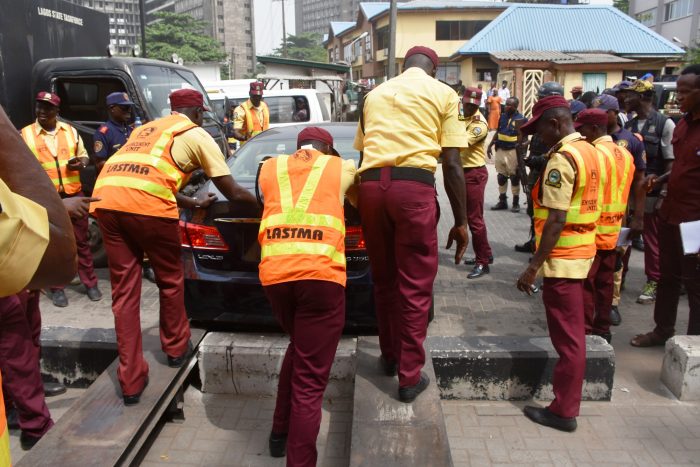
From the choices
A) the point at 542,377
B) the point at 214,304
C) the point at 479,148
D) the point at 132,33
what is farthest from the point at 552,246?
the point at 132,33

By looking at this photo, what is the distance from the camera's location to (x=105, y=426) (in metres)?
3.04

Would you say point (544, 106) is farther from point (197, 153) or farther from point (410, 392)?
point (197, 153)

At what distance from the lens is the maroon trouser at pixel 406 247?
2.84m

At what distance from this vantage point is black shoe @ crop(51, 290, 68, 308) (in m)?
5.49

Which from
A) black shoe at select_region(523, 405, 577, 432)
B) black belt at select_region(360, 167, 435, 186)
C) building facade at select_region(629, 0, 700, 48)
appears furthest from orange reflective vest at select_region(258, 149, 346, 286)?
building facade at select_region(629, 0, 700, 48)

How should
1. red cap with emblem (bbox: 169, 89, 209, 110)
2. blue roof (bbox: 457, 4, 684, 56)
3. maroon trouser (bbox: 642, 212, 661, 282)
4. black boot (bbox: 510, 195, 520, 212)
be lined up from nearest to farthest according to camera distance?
1. red cap with emblem (bbox: 169, 89, 209, 110)
2. maroon trouser (bbox: 642, 212, 661, 282)
3. black boot (bbox: 510, 195, 520, 212)
4. blue roof (bbox: 457, 4, 684, 56)

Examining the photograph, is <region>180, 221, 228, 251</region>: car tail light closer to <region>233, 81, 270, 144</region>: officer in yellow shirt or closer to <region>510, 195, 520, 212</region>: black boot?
<region>233, 81, 270, 144</region>: officer in yellow shirt

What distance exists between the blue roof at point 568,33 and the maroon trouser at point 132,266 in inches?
1201

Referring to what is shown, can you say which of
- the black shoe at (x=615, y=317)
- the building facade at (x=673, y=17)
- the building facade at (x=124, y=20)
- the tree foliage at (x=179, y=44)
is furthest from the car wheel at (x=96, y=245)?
the building facade at (x=124, y=20)

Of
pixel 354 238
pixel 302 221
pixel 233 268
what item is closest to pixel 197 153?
pixel 233 268

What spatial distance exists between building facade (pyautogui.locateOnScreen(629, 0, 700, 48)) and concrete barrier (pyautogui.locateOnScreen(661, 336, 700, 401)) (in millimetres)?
37862

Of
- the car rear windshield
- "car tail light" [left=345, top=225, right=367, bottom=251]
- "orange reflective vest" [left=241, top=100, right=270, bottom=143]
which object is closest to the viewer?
"car tail light" [left=345, top=225, right=367, bottom=251]

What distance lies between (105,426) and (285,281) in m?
1.34

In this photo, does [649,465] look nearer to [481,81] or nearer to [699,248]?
[699,248]
